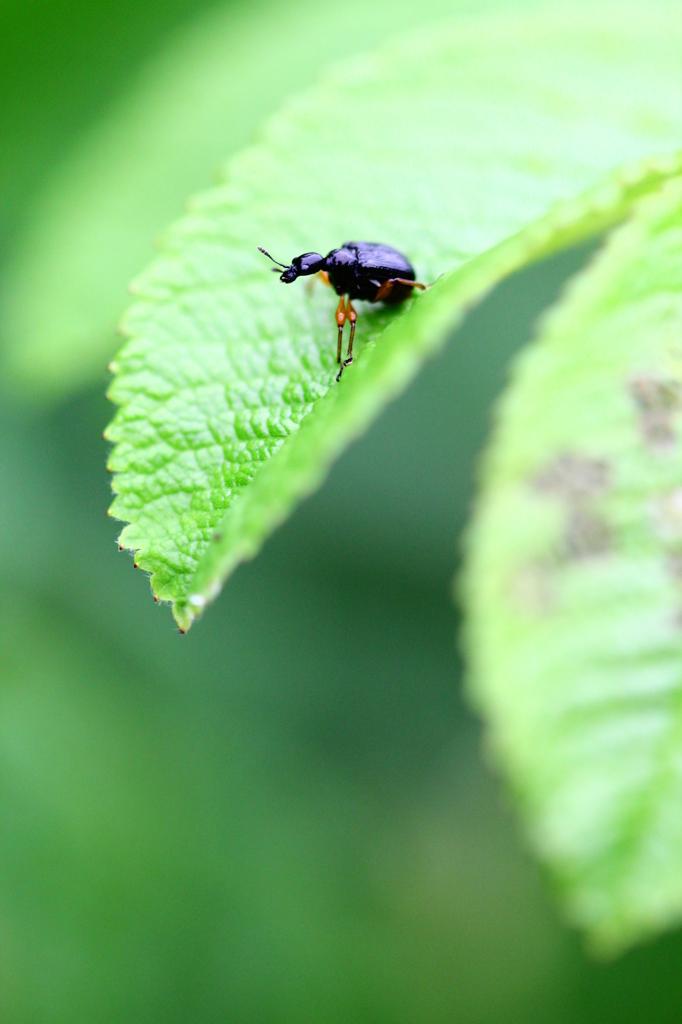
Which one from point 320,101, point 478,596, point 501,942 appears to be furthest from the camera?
point 501,942

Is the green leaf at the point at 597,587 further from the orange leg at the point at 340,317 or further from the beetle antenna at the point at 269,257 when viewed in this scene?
the beetle antenna at the point at 269,257

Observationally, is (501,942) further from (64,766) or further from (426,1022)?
(64,766)

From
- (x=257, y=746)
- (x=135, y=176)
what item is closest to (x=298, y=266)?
(x=135, y=176)

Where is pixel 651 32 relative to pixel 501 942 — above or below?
above

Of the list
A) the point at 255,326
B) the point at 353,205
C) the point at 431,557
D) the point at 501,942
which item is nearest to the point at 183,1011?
the point at 501,942

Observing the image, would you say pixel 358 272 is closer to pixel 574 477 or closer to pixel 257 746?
pixel 574 477

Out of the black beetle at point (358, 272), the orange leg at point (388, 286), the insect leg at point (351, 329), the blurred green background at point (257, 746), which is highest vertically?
the black beetle at point (358, 272)

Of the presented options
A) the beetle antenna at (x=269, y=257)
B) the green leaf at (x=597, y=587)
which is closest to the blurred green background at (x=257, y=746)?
the beetle antenna at (x=269, y=257)
